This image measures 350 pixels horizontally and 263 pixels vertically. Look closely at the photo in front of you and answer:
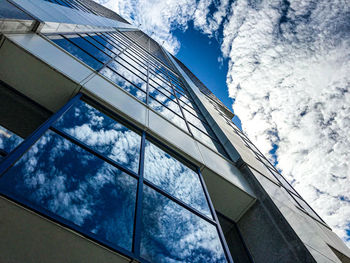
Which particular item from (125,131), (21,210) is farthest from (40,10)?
(21,210)

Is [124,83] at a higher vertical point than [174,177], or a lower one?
higher

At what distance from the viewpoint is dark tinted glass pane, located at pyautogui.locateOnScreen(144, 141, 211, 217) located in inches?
169

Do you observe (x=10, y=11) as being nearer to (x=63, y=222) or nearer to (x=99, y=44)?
(x=63, y=222)

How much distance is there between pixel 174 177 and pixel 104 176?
1950 mm

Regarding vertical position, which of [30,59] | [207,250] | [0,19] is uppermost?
[0,19]

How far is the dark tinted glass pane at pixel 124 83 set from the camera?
20.9ft

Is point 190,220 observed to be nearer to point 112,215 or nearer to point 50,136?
point 112,215

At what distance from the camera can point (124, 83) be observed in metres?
6.79

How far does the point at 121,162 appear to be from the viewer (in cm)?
379

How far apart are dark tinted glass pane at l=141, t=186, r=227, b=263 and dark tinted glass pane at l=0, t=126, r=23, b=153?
2795mm

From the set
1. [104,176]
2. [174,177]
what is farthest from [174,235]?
[174,177]

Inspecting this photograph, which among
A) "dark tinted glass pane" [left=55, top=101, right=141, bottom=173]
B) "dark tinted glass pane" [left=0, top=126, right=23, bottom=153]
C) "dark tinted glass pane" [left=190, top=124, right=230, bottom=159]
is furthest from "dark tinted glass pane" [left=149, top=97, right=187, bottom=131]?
"dark tinted glass pane" [left=0, top=126, right=23, bottom=153]

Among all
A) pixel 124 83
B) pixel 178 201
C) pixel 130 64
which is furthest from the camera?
pixel 130 64

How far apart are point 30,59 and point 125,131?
2.41 meters
